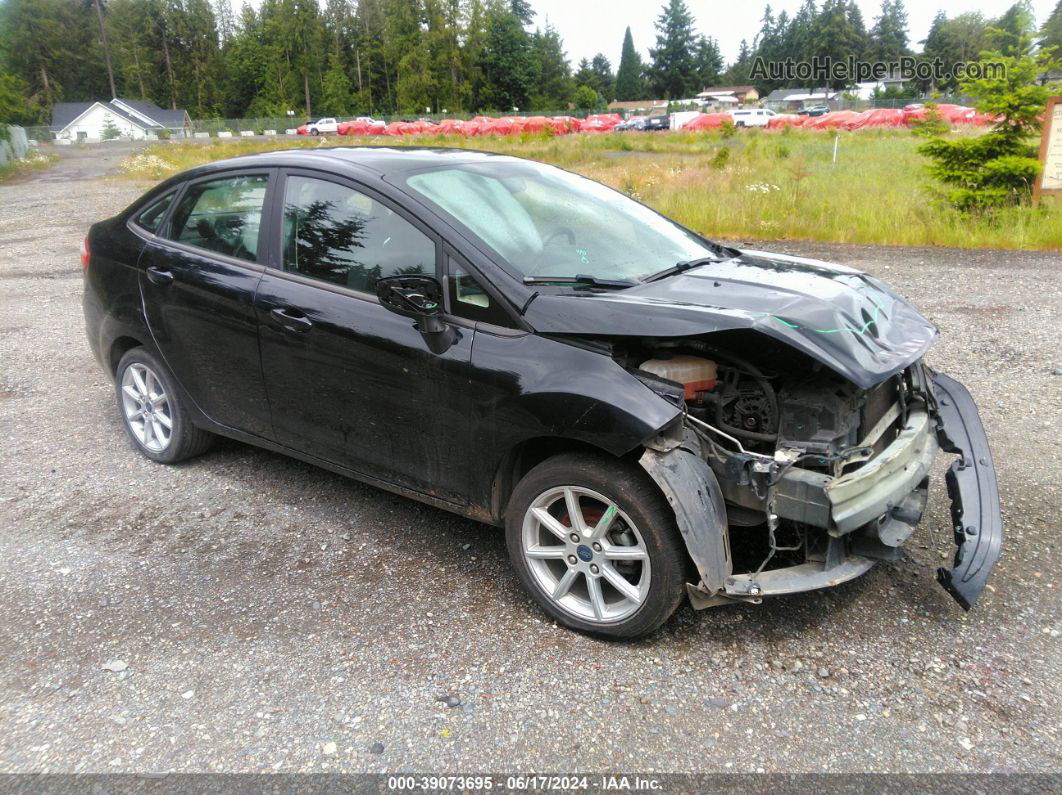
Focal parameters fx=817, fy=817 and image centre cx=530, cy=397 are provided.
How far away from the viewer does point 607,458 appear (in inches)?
120

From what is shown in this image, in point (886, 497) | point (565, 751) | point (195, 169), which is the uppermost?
point (195, 169)

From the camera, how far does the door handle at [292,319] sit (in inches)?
147

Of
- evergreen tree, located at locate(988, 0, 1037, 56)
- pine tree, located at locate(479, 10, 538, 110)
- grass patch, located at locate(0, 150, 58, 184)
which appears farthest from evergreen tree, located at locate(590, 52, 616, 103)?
evergreen tree, located at locate(988, 0, 1037, 56)

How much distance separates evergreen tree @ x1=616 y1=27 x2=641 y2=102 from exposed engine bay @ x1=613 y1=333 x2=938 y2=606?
13162cm

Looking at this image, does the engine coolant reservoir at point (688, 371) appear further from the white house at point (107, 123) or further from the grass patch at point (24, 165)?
the white house at point (107, 123)

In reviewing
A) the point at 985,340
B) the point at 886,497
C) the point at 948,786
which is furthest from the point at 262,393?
the point at 985,340

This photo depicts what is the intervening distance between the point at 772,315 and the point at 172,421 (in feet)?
11.3

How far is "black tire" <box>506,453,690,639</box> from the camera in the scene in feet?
9.55

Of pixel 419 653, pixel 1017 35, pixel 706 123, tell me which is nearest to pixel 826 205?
pixel 1017 35

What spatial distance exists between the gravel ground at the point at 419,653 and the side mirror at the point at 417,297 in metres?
1.16

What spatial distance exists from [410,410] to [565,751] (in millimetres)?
1513

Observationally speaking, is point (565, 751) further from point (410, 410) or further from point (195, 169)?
point (195, 169)

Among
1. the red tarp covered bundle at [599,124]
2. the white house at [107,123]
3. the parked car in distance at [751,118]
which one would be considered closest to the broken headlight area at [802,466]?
the parked car in distance at [751,118]

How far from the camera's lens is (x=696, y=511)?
9.37 feet
